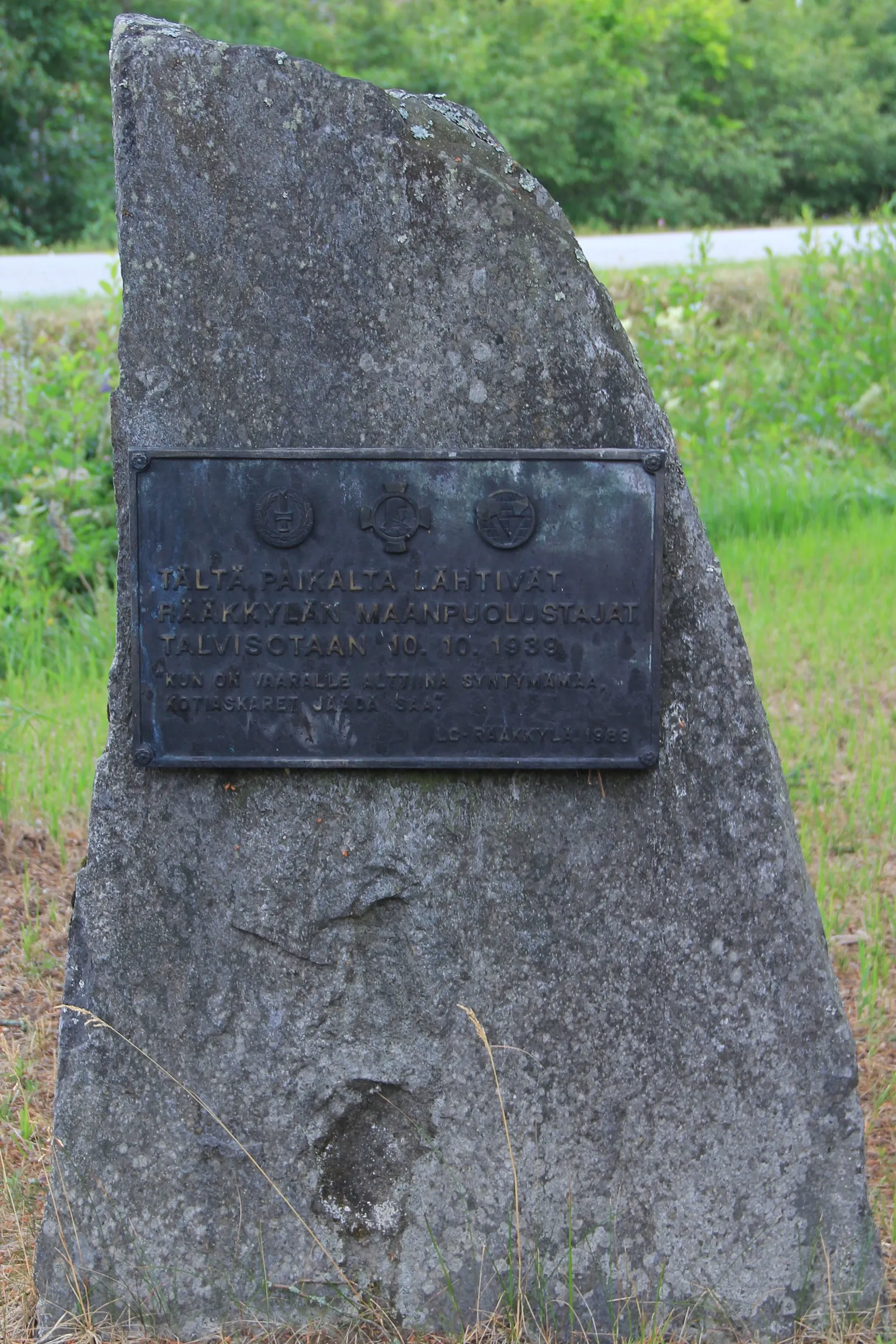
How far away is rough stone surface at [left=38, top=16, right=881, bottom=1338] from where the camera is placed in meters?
2.02

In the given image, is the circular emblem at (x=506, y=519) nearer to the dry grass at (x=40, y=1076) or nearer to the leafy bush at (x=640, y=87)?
the dry grass at (x=40, y=1076)

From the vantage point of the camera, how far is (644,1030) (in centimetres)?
214

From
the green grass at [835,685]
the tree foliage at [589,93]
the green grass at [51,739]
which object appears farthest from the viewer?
Result: the tree foliage at [589,93]

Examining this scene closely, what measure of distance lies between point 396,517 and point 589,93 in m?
16.3

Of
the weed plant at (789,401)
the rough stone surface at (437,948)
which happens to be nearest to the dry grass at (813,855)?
the rough stone surface at (437,948)

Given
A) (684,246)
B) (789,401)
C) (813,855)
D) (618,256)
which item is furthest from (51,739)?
(684,246)

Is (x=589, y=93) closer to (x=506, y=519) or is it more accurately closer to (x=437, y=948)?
(x=506, y=519)

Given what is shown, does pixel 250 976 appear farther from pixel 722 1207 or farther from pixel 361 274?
pixel 361 274

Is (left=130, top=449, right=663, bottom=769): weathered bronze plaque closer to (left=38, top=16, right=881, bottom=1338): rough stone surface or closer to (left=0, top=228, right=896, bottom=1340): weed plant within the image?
(left=38, top=16, right=881, bottom=1338): rough stone surface

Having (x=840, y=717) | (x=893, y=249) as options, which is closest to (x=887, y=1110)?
(x=840, y=717)

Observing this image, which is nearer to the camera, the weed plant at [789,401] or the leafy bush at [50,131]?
the weed plant at [789,401]

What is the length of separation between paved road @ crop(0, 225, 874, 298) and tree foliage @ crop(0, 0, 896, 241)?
3944 millimetres

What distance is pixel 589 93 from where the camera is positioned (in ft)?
54.1

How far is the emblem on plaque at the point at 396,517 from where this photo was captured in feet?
6.75
